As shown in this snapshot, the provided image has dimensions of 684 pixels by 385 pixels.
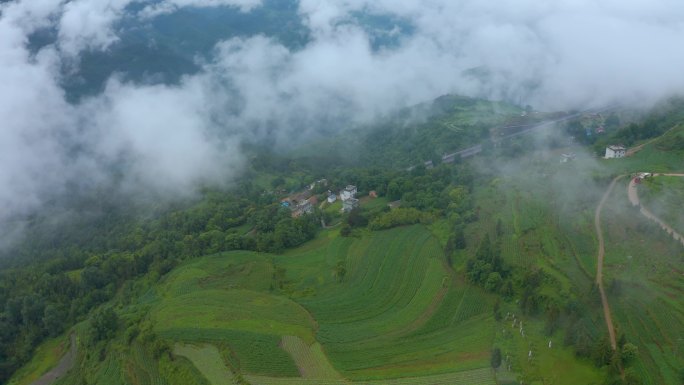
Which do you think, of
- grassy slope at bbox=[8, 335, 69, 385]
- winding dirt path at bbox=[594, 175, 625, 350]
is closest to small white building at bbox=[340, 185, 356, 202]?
winding dirt path at bbox=[594, 175, 625, 350]

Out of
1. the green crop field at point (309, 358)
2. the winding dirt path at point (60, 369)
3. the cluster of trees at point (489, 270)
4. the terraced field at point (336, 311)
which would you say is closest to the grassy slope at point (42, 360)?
the winding dirt path at point (60, 369)

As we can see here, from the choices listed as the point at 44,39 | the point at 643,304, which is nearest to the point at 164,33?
the point at 44,39

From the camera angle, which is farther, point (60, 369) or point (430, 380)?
point (60, 369)

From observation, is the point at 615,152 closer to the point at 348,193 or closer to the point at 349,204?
the point at 349,204

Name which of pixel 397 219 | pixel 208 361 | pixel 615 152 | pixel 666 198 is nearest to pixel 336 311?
pixel 208 361

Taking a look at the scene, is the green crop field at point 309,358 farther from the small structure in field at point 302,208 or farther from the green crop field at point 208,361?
the small structure in field at point 302,208
